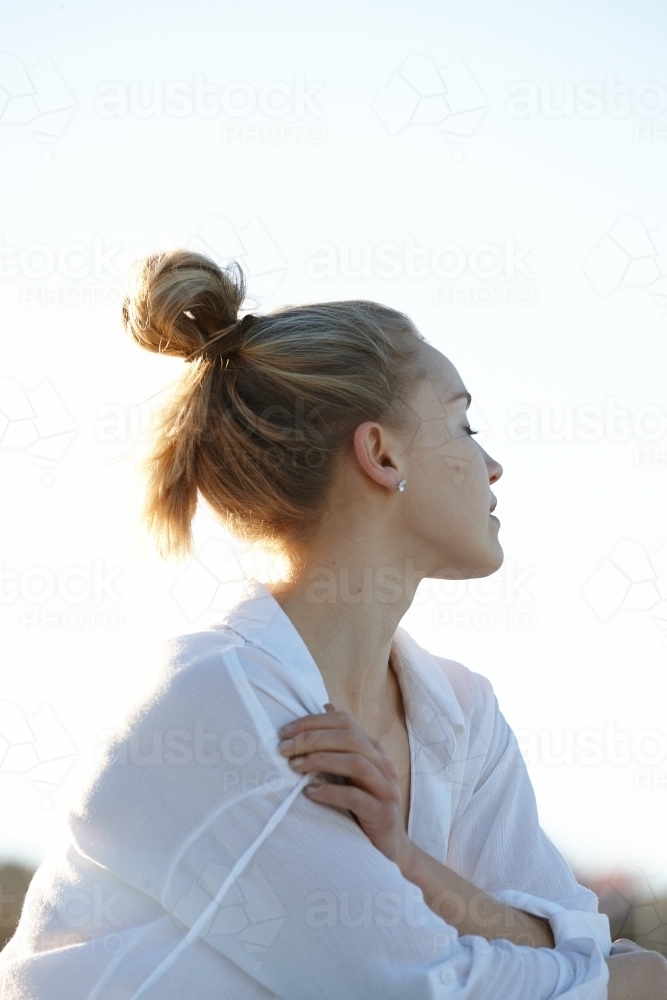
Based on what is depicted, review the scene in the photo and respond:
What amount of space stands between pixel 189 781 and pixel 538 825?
0.86 m

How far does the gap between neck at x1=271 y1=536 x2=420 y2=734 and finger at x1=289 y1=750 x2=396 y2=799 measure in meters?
0.33

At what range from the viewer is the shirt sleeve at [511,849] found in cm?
181

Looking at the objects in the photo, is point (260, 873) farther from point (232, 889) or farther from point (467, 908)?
point (467, 908)

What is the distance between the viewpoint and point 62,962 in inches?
63.1

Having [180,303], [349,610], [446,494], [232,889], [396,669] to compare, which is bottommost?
[232,889]

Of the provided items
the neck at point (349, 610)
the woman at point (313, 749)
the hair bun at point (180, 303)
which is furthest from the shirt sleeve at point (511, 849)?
the hair bun at point (180, 303)

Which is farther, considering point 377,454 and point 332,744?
point 377,454

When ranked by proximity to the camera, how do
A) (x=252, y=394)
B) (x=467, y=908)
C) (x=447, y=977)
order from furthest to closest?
(x=252, y=394) → (x=467, y=908) → (x=447, y=977)

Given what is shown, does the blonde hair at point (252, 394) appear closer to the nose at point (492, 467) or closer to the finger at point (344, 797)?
the nose at point (492, 467)

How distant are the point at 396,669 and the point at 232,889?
2.55 ft

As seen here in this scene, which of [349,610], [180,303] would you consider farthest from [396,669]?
[180,303]

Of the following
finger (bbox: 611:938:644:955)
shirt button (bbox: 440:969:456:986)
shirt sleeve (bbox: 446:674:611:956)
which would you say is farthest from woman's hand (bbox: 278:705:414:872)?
finger (bbox: 611:938:644:955)

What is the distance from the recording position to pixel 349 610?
6.39 ft

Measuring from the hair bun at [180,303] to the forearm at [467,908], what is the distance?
1.09 metres
